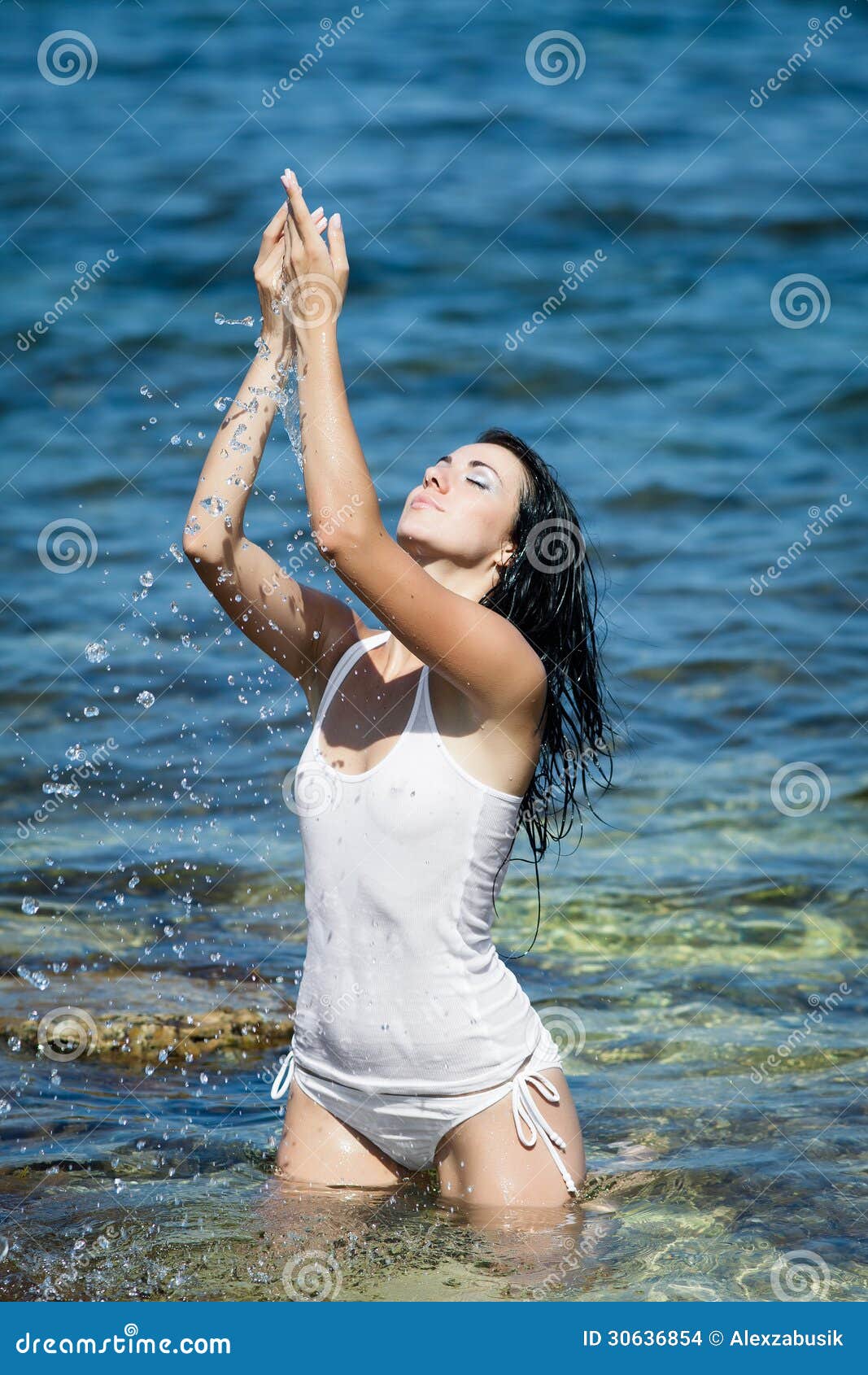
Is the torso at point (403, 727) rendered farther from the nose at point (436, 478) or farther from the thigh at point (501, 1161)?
the thigh at point (501, 1161)

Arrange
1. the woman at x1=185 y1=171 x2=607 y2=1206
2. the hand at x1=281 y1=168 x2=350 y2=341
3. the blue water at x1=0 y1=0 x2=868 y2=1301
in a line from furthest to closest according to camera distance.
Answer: the blue water at x1=0 y1=0 x2=868 y2=1301 → the woman at x1=185 y1=171 x2=607 y2=1206 → the hand at x1=281 y1=168 x2=350 y2=341

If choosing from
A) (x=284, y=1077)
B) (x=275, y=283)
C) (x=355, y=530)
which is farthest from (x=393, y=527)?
(x=355, y=530)

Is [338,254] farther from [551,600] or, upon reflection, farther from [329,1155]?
[329,1155]

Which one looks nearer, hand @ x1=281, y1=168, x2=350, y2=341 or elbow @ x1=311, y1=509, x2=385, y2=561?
elbow @ x1=311, y1=509, x2=385, y2=561

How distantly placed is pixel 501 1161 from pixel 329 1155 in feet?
1.37

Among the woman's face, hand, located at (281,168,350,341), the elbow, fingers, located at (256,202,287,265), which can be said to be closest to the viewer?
the elbow

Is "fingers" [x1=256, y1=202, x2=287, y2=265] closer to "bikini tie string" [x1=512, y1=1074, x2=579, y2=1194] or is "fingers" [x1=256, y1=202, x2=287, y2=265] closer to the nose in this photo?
the nose

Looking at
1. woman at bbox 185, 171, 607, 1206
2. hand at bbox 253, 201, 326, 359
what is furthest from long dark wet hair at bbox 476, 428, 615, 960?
hand at bbox 253, 201, 326, 359

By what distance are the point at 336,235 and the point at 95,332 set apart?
33.0 ft

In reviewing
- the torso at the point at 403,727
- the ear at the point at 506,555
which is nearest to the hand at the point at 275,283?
the ear at the point at 506,555

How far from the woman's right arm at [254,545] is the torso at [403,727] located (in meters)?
0.17

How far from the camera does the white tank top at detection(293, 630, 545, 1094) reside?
344 centimetres

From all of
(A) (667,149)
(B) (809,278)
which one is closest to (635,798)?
(B) (809,278)

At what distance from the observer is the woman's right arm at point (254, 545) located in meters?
3.65
